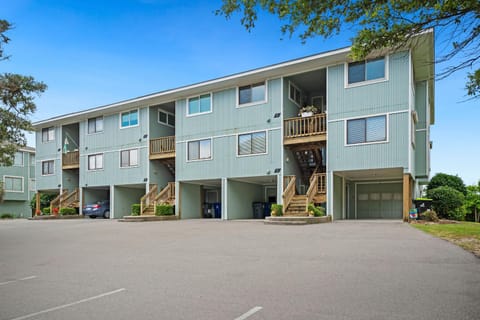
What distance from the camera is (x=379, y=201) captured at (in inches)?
890

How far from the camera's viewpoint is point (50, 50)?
19812 mm

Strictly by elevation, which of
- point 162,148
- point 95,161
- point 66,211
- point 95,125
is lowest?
point 66,211

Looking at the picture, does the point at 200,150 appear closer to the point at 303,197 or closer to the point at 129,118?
the point at 129,118

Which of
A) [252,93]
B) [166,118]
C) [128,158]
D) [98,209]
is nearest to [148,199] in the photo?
[128,158]

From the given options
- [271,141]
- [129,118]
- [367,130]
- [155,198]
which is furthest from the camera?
[129,118]

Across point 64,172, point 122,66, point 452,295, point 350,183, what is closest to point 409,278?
point 452,295

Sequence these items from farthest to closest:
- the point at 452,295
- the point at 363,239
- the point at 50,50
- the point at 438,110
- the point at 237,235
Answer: the point at 438,110 < the point at 50,50 < the point at 237,235 < the point at 363,239 < the point at 452,295

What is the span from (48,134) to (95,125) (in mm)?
6238

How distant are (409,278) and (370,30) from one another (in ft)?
13.1

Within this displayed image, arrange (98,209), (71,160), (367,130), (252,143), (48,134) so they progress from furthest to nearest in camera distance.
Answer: (48,134) → (71,160) → (98,209) → (252,143) → (367,130)

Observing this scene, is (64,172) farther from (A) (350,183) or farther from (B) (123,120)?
(A) (350,183)

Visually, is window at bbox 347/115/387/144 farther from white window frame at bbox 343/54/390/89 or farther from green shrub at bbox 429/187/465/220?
green shrub at bbox 429/187/465/220

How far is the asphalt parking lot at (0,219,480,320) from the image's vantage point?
4559mm

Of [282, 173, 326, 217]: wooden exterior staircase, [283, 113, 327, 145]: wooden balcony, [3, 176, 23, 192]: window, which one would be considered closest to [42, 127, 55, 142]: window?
[3, 176, 23, 192]: window
